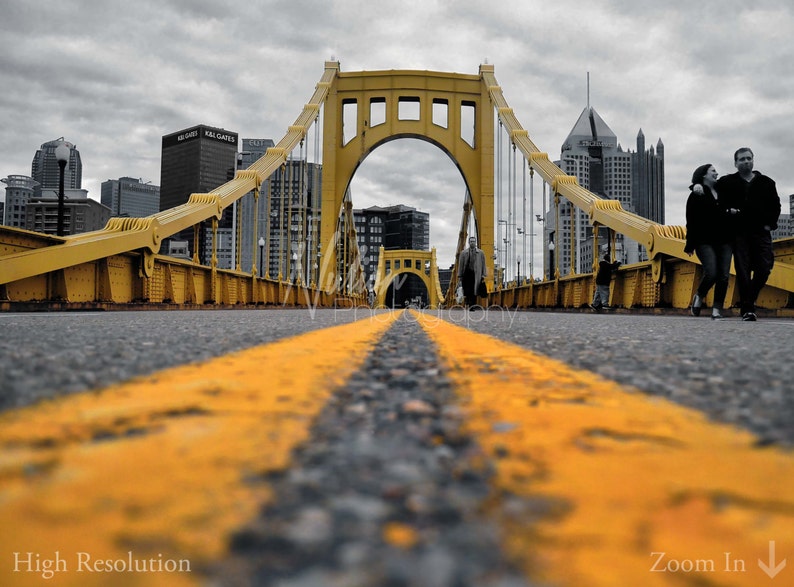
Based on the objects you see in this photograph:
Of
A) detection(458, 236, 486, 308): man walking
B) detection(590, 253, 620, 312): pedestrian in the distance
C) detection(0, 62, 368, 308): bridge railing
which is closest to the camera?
detection(0, 62, 368, 308): bridge railing

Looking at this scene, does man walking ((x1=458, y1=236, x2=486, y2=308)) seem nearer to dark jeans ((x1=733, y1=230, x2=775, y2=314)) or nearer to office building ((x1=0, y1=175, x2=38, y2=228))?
dark jeans ((x1=733, y1=230, x2=775, y2=314))

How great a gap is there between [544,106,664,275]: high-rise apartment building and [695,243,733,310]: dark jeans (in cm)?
5174

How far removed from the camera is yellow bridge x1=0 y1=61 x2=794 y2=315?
7.68 meters

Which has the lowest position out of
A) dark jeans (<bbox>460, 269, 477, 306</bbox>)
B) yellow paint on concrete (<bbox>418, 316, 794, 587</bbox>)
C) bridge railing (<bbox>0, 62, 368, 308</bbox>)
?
yellow paint on concrete (<bbox>418, 316, 794, 587</bbox>)

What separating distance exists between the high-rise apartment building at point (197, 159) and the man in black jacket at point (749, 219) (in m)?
125

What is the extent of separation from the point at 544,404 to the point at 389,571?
0.77 meters

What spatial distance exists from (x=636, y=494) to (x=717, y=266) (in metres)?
7.20

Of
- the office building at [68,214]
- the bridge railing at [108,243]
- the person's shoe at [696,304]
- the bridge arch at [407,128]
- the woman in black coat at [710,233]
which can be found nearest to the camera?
the woman in black coat at [710,233]

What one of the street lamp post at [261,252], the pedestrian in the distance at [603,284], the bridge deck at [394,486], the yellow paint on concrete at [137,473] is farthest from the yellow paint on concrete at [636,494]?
the street lamp post at [261,252]

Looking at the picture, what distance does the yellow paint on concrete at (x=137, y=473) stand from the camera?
1.55 feet

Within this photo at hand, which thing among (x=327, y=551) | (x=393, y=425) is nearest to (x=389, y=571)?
(x=327, y=551)

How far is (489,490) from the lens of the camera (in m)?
0.62

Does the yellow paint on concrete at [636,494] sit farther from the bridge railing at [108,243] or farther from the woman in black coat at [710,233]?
the bridge railing at [108,243]

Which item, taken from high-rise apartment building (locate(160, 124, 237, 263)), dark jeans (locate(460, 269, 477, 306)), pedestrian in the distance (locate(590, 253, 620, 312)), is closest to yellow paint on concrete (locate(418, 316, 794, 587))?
pedestrian in the distance (locate(590, 253, 620, 312))
